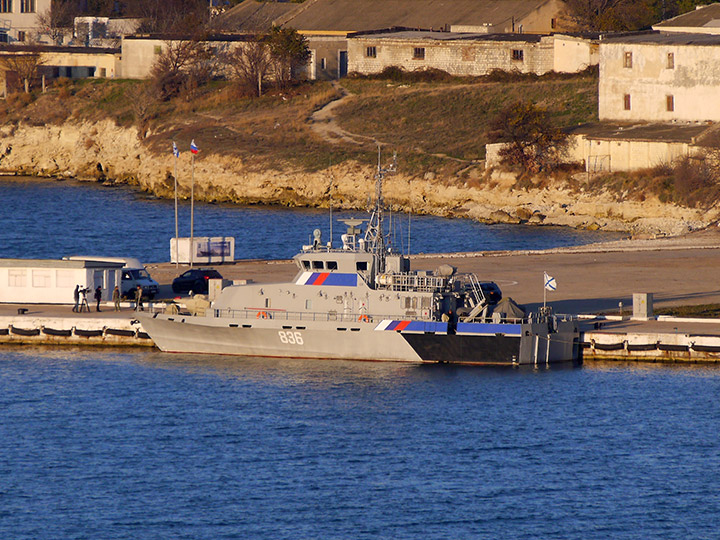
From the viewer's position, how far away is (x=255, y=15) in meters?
169

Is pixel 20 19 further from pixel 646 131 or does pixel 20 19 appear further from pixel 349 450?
pixel 349 450

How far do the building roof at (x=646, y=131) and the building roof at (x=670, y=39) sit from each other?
6.73m

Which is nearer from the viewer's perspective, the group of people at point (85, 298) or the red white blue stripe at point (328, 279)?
the red white blue stripe at point (328, 279)

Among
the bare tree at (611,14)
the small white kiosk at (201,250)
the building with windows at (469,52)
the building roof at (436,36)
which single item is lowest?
the small white kiosk at (201,250)

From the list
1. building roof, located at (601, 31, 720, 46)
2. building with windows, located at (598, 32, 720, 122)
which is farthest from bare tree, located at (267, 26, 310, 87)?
building with windows, located at (598, 32, 720, 122)

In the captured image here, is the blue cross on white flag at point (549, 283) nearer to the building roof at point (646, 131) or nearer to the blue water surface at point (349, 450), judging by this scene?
the blue water surface at point (349, 450)

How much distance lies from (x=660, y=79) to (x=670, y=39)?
15.8ft

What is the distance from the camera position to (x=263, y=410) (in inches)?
2103

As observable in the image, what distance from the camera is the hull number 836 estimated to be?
60625mm

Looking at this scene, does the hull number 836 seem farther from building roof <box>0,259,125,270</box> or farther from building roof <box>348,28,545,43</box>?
building roof <box>348,28,545,43</box>

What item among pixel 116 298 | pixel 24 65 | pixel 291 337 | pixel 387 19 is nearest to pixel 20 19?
pixel 24 65

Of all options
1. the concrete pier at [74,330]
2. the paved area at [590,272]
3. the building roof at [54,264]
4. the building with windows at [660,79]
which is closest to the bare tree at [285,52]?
the building with windows at [660,79]

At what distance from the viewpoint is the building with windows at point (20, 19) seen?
586 ft

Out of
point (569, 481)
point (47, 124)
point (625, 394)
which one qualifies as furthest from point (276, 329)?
point (47, 124)
